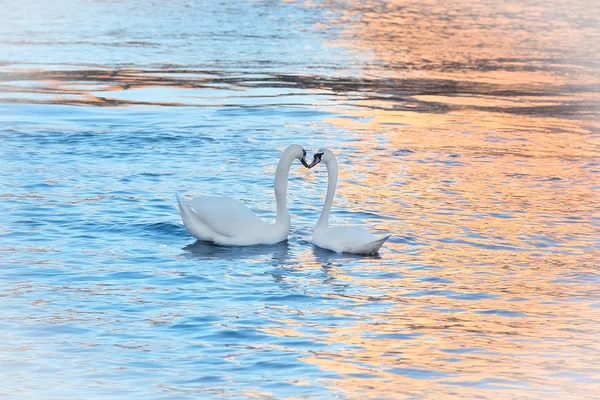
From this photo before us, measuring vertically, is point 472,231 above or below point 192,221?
below

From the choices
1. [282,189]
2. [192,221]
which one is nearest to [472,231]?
[282,189]

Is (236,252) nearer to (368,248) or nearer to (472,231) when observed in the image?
(368,248)

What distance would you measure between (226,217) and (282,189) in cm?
91

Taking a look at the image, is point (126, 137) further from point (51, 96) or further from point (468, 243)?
point (468, 243)

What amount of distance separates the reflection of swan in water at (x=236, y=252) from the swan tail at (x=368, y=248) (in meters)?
0.67

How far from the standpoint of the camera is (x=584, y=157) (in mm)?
17516

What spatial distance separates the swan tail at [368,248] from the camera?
37.2 feet

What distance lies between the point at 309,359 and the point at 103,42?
80.5ft

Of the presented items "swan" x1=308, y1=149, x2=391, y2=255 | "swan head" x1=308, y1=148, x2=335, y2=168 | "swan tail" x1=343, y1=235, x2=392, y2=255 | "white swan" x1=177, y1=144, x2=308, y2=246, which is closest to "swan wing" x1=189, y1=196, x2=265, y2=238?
"white swan" x1=177, y1=144, x2=308, y2=246

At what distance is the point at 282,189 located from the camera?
12469 millimetres

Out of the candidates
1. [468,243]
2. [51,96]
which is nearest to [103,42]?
[51,96]

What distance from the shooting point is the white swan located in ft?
38.8

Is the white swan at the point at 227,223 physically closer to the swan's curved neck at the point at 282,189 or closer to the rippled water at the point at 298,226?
the swan's curved neck at the point at 282,189

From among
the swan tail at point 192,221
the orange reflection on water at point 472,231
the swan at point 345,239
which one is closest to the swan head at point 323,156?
the swan at point 345,239
